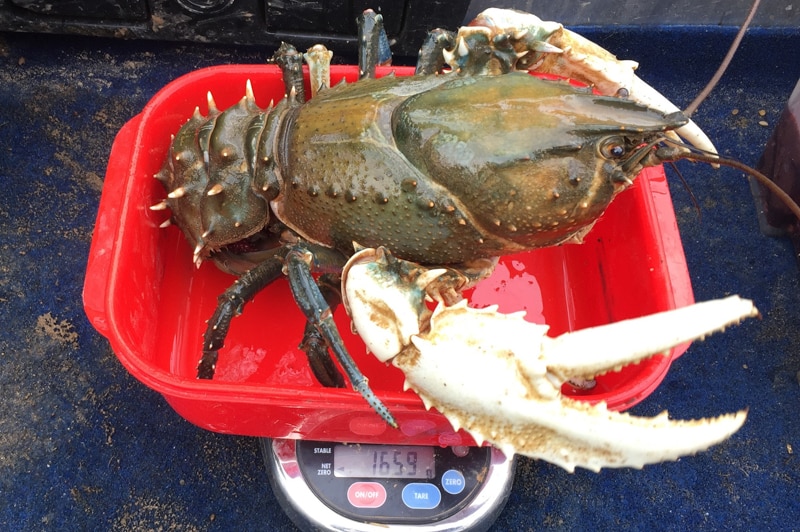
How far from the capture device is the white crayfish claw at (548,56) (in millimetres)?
1622

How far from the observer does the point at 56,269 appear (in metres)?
2.20

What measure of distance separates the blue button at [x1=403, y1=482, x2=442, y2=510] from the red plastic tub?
5.7 inches

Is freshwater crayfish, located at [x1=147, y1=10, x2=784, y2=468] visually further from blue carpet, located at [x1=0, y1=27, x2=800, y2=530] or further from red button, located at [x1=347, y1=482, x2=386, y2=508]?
blue carpet, located at [x1=0, y1=27, x2=800, y2=530]

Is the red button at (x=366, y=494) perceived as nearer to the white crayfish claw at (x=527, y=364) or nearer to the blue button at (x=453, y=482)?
the blue button at (x=453, y=482)

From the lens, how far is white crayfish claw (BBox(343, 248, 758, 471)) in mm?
1119

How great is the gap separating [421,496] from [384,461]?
134 millimetres

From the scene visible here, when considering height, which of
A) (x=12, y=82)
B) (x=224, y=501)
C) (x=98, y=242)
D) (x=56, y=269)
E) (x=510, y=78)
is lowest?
(x=224, y=501)

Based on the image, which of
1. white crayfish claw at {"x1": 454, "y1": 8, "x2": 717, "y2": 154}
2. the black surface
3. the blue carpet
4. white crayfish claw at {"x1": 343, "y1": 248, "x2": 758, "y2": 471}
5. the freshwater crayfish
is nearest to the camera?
white crayfish claw at {"x1": 343, "y1": 248, "x2": 758, "y2": 471}

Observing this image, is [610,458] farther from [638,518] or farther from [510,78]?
[638,518]

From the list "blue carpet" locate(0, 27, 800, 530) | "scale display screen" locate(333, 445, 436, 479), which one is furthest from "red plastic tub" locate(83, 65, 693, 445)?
"blue carpet" locate(0, 27, 800, 530)

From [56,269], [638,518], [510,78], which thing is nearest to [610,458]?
[510,78]

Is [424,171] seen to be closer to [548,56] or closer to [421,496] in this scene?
[548,56]

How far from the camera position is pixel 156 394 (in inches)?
79.8

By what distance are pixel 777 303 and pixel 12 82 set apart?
3.06 m
